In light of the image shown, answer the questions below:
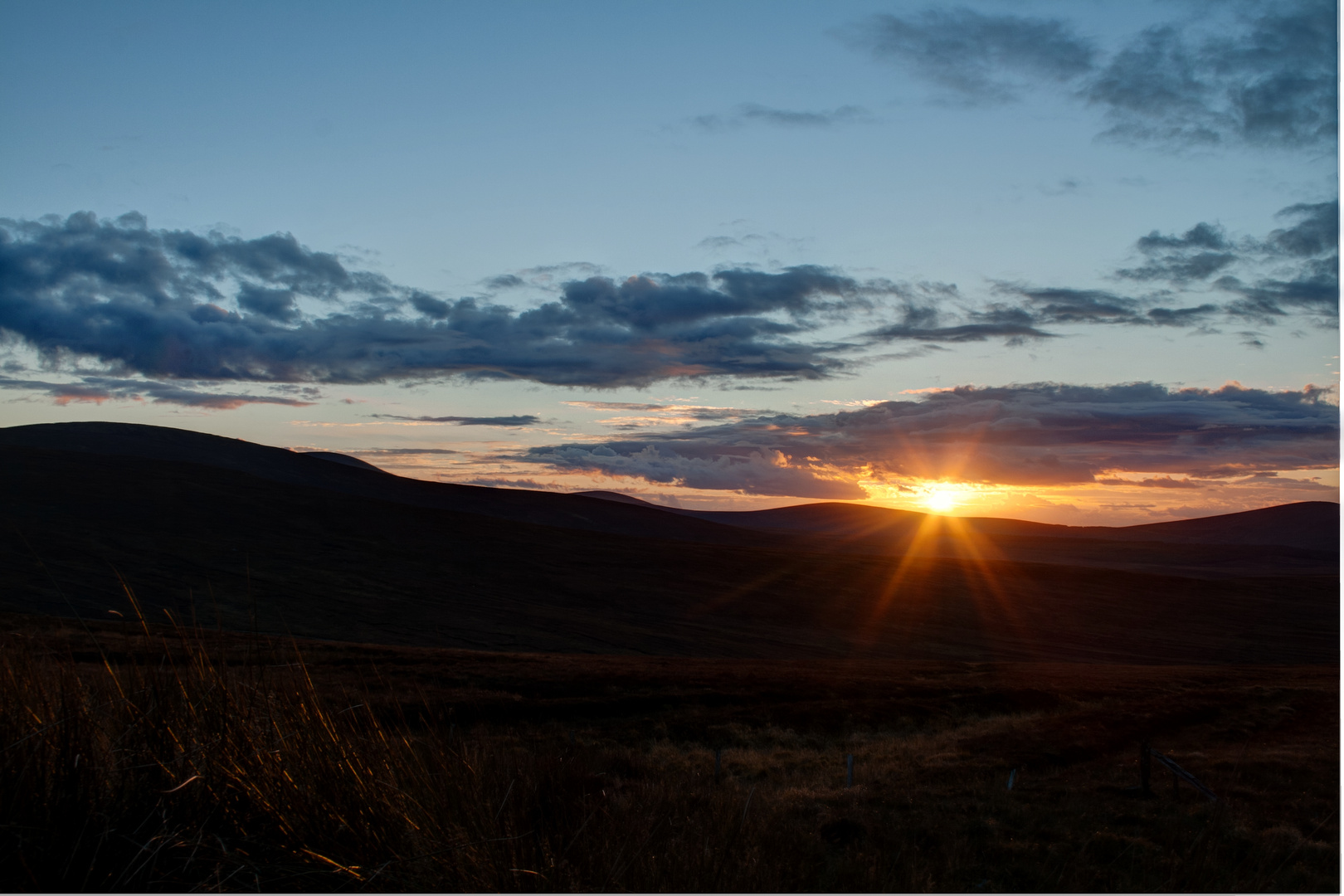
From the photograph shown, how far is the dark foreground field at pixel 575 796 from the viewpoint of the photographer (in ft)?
11.9

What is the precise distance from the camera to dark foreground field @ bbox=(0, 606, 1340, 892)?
11.9 ft

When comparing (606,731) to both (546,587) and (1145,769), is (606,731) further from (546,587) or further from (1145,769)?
(546,587)

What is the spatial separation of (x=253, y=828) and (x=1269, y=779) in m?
19.6

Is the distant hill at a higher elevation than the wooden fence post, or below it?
below

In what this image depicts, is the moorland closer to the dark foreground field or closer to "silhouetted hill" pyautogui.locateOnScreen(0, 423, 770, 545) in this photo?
the dark foreground field

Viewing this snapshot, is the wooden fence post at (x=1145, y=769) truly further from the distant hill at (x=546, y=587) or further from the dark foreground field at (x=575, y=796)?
the distant hill at (x=546, y=587)

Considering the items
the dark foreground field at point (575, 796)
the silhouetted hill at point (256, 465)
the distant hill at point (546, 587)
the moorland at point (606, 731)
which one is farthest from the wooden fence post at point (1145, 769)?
the silhouetted hill at point (256, 465)

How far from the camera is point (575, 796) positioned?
759 centimetres

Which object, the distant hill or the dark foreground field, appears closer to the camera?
the dark foreground field

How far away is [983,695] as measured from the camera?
34.4 metres

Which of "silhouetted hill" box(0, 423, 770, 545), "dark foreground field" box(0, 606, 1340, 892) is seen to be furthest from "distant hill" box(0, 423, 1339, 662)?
"silhouetted hill" box(0, 423, 770, 545)

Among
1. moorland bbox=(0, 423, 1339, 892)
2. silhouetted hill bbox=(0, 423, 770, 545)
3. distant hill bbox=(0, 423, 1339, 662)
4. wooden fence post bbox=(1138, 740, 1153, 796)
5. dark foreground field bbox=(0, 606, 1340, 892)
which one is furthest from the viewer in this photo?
silhouetted hill bbox=(0, 423, 770, 545)

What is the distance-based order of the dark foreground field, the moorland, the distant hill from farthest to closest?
the distant hill, the moorland, the dark foreground field

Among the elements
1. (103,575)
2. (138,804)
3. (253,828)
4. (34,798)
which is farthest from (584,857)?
(103,575)
